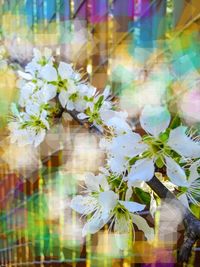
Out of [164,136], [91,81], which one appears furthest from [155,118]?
[91,81]

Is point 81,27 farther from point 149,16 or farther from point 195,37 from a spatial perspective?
point 195,37

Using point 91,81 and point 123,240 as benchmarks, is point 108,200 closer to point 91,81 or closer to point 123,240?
point 123,240

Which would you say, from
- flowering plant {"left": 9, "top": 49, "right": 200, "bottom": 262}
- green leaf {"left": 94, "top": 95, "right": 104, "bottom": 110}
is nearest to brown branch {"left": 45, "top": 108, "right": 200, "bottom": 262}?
flowering plant {"left": 9, "top": 49, "right": 200, "bottom": 262}

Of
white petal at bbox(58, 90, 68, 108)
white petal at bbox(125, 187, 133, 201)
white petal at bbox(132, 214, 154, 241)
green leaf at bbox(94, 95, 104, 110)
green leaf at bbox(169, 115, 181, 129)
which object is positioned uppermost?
white petal at bbox(58, 90, 68, 108)

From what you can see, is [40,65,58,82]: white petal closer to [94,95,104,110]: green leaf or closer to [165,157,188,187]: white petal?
[94,95,104,110]: green leaf

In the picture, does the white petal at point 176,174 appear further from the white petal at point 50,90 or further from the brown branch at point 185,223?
the white petal at point 50,90

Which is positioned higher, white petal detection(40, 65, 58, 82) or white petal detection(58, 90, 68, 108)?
white petal detection(40, 65, 58, 82)

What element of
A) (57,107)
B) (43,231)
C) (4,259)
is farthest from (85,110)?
(4,259)
